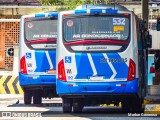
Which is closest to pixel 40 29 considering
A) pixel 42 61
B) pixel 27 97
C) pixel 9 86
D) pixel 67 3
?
pixel 42 61

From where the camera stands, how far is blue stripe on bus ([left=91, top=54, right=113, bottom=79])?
786 inches

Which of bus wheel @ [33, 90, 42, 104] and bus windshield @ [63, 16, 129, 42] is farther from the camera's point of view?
bus wheel @ [33, 90, 42, 104]

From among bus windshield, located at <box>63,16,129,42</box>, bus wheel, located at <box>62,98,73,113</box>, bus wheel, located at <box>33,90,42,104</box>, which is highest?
bus windshield, located at <box>63,16,129,42</box>

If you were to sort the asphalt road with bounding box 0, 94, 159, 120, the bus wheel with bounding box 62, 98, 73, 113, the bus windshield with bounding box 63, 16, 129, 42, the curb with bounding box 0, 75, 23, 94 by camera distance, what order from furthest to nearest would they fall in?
the curb with bounding box 0, 75, 23, 94
the bus wheel with bounding box 62, 98, 73, 113
the bus windshield with bounding box 63, 16, 129, 42
the asphalt road with bounding box 0, 94, 159, 120

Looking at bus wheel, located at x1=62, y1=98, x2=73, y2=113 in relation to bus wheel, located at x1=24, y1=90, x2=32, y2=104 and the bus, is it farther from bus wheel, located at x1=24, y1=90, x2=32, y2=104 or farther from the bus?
bus wheel, located at x1=24, y1=90, x2=32, y2=104

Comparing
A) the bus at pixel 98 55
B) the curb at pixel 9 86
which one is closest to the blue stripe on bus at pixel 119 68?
the bus at pixel 98 55

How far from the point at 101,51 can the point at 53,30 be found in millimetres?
4505

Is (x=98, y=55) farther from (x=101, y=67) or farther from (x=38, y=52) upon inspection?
(x=38, y=52)

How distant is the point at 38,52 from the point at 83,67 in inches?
175

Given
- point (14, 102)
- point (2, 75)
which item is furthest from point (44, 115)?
point (2, 75)

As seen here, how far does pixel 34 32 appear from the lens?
960 inches

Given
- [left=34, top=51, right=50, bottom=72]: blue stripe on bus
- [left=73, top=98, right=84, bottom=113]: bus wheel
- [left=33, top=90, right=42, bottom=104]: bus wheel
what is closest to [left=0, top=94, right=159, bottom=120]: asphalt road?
[left=73, top=98, right=84, bottom=113]: bus wheel

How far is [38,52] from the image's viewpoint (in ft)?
79.2

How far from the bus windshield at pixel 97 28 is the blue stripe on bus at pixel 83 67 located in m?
0.54
